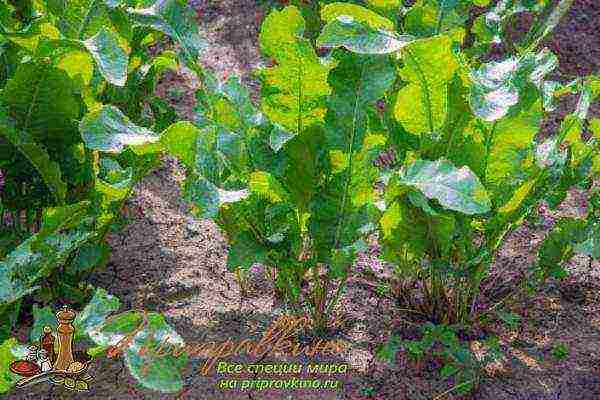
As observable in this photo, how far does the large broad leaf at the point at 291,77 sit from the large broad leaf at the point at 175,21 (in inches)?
10.1

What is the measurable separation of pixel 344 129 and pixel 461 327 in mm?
633

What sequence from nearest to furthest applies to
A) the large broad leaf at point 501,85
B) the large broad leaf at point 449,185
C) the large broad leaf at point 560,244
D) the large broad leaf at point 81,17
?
the large broad leaf at point 449,185 → the large broad leaf at point 501,85 → the large broad leaf at point 560,244 → the large broad leaf at point 81,17

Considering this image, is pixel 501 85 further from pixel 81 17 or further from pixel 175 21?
pixel 81 17

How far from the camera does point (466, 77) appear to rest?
6.57 ft

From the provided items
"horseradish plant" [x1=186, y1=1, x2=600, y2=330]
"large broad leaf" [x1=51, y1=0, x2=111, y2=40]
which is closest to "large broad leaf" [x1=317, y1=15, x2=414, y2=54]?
"horseradish plant" [x1=186, y1=1, x2=600, y2=330]

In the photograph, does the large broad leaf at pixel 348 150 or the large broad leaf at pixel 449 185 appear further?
the large broad leaf at pixel 348 150

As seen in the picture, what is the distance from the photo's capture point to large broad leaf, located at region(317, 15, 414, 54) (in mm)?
1823

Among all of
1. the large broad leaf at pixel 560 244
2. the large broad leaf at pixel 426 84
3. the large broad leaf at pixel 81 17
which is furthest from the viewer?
the large broad leaf at pixel 81 17

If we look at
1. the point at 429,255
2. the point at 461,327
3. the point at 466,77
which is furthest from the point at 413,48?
the point at 461,327

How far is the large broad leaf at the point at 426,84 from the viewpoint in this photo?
1949 mm

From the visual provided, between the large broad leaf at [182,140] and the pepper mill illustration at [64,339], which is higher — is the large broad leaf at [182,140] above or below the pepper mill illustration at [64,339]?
above

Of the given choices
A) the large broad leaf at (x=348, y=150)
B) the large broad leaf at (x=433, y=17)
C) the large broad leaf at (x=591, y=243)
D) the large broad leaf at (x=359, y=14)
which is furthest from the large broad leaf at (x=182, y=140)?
the large broad leaf at (x=591, y=243)

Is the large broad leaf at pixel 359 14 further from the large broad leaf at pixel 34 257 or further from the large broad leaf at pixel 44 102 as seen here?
the large broad leaf at pixel 34 257

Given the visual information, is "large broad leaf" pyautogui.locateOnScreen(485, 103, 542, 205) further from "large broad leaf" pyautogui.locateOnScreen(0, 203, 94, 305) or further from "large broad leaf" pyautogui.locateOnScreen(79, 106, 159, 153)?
"large broad leaf" pyautogui.locateOnScreen(0, 203, 94, 305)
